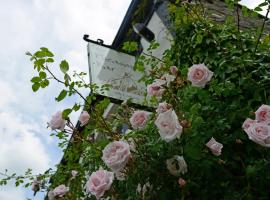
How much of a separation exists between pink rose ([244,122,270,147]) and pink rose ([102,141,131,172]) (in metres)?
0.56

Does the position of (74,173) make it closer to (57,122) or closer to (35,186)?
(35,186)

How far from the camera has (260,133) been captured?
1.70 meters

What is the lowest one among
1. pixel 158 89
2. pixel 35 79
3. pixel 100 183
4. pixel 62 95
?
pixel 100 183

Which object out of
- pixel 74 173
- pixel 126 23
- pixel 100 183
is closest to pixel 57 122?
pixel 100 183

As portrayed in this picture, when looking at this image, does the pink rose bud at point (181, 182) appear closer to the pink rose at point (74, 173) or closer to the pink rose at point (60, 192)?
the pink rose at point (60, 192)

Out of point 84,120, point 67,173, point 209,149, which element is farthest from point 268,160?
point 67,173

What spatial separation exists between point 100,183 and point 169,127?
445 millimetres

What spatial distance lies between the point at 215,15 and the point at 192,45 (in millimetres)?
1621

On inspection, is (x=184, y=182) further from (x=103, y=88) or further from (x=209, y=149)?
(x=103, y=88)

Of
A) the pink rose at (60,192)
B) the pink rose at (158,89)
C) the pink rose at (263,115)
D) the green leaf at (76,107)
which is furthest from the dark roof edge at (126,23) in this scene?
the pink rose at (263,115)

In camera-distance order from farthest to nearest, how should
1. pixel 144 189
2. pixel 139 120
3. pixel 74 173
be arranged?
pixel 74 173 → pixel 139 120 → pixel 144 189

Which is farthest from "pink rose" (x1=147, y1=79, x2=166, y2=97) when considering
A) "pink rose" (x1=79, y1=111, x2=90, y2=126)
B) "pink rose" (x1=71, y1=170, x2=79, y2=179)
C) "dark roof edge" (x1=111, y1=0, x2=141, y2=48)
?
"dark roof edge" (x1=111, y1=0, x2=141, y2=48)

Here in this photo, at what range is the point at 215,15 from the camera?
180 inches

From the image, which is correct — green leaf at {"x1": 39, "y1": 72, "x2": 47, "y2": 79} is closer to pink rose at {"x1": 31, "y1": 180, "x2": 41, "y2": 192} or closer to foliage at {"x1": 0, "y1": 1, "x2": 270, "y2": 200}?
foliage at {"x1": 0, "y1": 1, "x2": 270, "y2": 200}
